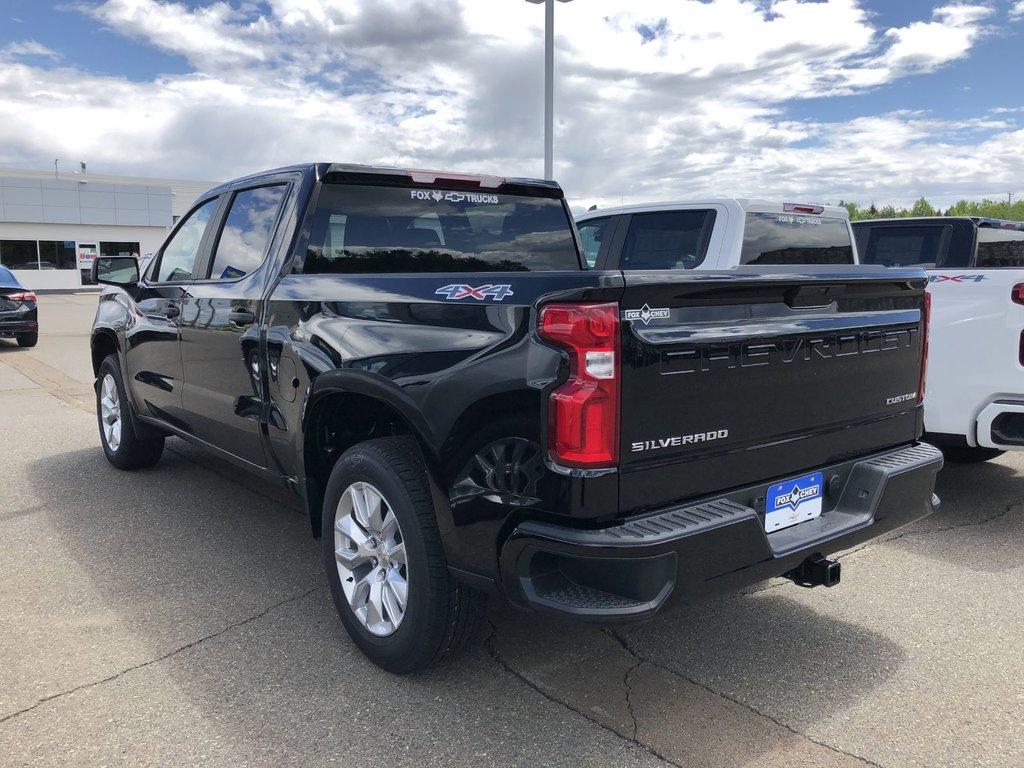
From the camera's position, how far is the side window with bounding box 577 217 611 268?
716 centimetres

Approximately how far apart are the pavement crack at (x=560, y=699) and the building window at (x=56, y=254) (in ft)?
154

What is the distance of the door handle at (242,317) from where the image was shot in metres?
4.02

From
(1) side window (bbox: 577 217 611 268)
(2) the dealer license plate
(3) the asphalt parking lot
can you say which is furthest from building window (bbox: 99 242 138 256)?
(2) the dealer license plate

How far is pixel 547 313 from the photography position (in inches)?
100

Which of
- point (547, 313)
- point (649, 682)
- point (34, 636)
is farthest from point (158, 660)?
point (547, 313)

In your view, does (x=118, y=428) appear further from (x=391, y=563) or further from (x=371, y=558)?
(x=391, y=563)

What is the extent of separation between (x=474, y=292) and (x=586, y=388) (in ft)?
1.88

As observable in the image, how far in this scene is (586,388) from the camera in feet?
8.19

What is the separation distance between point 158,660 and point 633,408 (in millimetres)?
2181

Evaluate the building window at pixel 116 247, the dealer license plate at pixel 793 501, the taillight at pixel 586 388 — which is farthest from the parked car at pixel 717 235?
the building window at pixel 116 247

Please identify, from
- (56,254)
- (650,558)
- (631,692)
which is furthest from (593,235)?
(56,254)

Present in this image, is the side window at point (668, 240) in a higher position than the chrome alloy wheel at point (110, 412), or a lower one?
higher

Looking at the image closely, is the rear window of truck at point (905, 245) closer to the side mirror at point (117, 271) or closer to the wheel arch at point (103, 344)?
the side mirror at point (117, 271)

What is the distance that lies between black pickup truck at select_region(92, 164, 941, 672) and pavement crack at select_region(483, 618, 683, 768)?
326 mm
